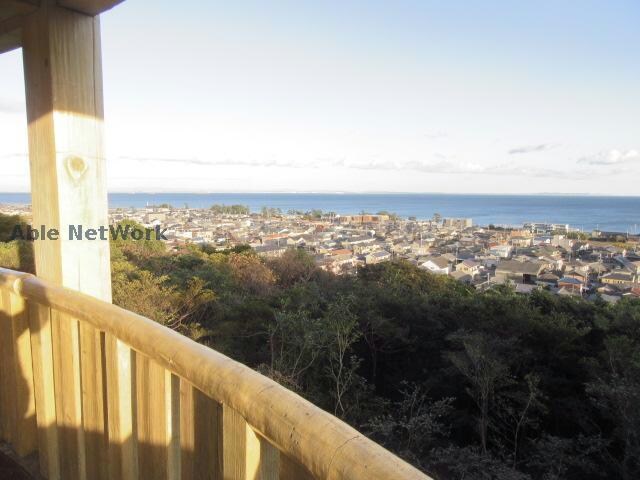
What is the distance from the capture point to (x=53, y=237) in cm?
149

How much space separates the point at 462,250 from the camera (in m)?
19.5

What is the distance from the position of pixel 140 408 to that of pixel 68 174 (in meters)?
0.91

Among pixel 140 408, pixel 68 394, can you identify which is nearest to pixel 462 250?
pixel 68 394

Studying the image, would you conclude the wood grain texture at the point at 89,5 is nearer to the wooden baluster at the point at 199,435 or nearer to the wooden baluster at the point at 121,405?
the wooden baluster at the point at 121,405

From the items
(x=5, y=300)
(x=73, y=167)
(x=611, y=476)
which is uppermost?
(x=73, y=167)

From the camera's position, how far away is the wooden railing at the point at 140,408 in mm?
586

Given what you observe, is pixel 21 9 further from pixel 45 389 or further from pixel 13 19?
pixel 45 389

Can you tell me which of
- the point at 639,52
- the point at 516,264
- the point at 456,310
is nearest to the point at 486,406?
the point at 456,310

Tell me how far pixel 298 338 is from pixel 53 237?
5.44m

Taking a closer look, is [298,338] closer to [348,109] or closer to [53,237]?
[53,237]

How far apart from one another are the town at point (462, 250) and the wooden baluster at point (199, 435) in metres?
6.74

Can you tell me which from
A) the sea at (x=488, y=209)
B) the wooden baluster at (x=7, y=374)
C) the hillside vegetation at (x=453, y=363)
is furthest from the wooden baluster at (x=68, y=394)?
the sea at (x=488, y=209)

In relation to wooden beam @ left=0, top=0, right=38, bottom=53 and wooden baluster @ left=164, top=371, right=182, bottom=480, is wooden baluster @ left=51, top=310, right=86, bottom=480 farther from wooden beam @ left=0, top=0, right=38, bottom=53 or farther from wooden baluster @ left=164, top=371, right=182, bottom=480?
wooden beam @ left=0, top=0, right=38, bottom=53

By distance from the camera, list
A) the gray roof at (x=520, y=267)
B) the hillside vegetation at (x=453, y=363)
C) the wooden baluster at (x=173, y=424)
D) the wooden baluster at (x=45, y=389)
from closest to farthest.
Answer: the wooden baluster at (x=173, y=424) < the wooden baluster at (x=45, y=389) < the hillside vegetation at (x=453, y=363) < the gray roof at (x=520, y=267)
